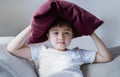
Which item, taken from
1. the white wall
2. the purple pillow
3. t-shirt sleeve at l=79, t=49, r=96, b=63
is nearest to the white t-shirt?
t-shirt sleeve at l=79, t=49, r=96, b=63

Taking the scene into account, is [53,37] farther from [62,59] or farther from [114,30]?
[114,30]

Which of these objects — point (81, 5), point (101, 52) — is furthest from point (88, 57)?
point (81, 5)

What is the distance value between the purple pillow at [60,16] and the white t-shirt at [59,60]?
114 mm

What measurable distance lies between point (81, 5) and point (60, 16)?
1.90 ft

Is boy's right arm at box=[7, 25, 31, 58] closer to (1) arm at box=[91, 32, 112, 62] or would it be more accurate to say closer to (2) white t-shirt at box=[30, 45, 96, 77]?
(2) white t-shirt at box=[30, 45, 96, 77]

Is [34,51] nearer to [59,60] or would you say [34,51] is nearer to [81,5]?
[59,60]

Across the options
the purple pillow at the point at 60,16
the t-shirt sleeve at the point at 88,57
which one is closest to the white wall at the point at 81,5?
the t-shirt sleeve at the point at 88,57

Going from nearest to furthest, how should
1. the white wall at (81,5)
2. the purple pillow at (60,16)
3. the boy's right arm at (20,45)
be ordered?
the purple pillow at (60,16), the boy's right arm at (20,45), the white wall at (81,5)

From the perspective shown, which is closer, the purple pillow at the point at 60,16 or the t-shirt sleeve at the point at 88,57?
the purple pillow at the point at 60,16

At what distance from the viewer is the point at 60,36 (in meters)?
1.17

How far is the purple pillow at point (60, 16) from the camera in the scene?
1.10 m

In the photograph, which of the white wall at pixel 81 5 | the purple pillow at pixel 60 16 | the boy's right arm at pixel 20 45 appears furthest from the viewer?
the white wall at pixel 81 5

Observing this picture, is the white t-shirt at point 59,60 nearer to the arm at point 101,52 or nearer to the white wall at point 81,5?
the arm at point 101,52

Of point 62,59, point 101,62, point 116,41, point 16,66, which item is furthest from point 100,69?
point 116,41
